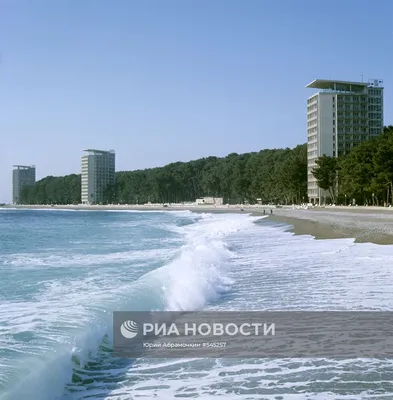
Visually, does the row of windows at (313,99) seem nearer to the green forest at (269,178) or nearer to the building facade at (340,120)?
the building facade at (340,120)

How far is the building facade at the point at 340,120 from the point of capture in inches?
4220

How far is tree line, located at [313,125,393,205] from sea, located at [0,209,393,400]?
2068 inches

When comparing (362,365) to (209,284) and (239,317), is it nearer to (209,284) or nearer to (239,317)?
(239,317)

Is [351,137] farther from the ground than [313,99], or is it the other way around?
[313,99]

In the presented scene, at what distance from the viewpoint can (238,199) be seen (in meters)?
148

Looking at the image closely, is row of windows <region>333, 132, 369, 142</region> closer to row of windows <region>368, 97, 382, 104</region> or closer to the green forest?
row of windows <region>368, 97, 382, 104</region>

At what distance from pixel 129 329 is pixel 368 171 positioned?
6988 centimetres

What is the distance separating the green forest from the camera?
73.1 m

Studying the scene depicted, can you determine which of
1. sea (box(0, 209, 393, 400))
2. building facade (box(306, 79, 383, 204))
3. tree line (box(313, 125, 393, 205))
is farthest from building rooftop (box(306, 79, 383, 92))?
sea (box(0, 209, 393, 400))

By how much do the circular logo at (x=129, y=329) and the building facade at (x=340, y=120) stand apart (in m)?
99.7

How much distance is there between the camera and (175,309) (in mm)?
9602

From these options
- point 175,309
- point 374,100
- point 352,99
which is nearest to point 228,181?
point 352,99

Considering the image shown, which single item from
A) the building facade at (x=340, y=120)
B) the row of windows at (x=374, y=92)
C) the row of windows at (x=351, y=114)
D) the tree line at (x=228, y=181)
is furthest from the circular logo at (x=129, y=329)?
the row of windows at (x=374, y=92)

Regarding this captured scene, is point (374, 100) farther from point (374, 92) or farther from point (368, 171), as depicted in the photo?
point (368, 171)
